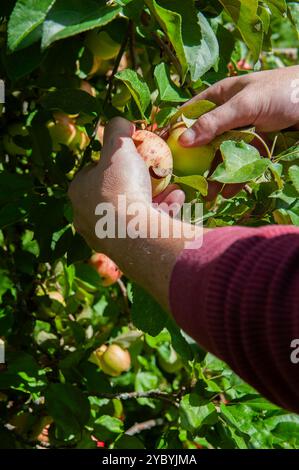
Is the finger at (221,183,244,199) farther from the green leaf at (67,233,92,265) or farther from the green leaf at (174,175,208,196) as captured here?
the green leaf at (67,233,92,265)

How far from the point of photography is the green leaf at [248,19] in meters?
1.22

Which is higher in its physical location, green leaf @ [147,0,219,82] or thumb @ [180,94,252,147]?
green leaf @ [147,0,219,82]

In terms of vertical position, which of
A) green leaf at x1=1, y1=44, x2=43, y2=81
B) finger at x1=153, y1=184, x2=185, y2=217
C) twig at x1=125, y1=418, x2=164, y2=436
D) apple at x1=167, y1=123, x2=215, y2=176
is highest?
green leaf at x1=1, y1=44, x2=43, y2=81

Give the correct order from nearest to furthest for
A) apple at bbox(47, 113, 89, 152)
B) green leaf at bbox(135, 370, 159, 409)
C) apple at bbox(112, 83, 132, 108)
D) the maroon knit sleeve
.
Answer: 1. the maroon knit sleeve
2. apple at bbox(112, 83, 132, 108)
3. apple at bbox(47, 113, 89, 152)
4. green leaf at bbox(135, 370, 159, 409)

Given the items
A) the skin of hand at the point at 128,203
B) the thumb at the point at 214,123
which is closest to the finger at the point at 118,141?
the skin of hand at the point at 128,203

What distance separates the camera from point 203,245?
0.95 meters

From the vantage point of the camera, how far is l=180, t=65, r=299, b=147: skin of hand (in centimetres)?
119

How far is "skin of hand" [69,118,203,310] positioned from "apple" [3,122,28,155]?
0.48 meters

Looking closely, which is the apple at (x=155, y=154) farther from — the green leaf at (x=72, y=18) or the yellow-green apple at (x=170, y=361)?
the yellow-green apple at (x=170, y=361)

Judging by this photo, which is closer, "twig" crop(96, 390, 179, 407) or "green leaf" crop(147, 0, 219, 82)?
"green leaf" crop(147, 0, 219, 82)

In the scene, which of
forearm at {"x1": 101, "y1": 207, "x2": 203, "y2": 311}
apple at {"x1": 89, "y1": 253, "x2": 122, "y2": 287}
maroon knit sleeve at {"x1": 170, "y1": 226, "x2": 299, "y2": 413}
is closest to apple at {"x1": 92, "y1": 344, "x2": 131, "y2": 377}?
apple at {"x1": 89, "y1": 253, "x2": 122, "y2": 287}

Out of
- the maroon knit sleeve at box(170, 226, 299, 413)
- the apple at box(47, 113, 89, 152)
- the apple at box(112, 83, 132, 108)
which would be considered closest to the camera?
the maroon knit sleeve at box(170, 226, 299, 413)
